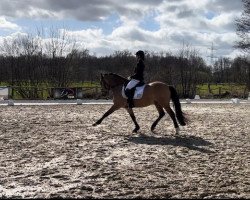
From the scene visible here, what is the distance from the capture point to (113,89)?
42.6 feet

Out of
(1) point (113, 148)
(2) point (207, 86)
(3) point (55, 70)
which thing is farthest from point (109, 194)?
(2) point (207, 86)

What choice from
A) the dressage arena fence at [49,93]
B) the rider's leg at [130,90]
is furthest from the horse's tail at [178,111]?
the dressage arena fence at [49,93]

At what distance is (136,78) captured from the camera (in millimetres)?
12391

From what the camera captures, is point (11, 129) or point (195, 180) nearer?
point (195, 180)

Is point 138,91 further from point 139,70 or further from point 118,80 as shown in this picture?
point 118,80

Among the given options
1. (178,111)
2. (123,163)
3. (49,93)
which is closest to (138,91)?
(178,111)

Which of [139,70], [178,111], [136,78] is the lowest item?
[178,111]

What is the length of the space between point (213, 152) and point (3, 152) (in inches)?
172

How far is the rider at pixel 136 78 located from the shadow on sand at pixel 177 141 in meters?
1.35

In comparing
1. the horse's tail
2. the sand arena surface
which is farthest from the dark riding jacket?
the sand arena surface

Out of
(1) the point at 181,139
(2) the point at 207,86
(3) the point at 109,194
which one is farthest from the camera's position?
(2) the point at 207,86

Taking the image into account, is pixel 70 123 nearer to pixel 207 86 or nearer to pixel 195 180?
pixel 195 180

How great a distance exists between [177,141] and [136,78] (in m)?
2.50

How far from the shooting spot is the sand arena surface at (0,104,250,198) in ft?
19.6
